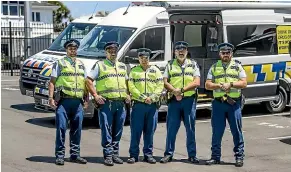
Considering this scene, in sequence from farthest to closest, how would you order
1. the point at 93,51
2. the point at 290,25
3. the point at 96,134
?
1. the point at 290,25
2. the point at 93,51
3. the point at 96,134

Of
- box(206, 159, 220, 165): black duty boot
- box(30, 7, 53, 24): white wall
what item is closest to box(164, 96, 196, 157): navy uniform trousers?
box(206, 159, 220, 165): black duty boot

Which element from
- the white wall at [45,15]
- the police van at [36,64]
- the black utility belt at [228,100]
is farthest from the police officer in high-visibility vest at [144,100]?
the white wall at [45,15]

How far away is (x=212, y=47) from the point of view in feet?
47.8

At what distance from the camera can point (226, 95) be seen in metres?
9.37

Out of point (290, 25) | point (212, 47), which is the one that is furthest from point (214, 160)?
point (290, 25)

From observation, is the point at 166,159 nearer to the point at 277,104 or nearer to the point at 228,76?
the point at 228,76

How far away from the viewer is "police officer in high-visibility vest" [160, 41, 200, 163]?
9.50 metres

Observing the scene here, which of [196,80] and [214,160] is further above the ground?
[196,80]

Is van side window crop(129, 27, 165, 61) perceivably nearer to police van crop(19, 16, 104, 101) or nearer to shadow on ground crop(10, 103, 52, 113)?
police van crop(19, 16, 104, 101)

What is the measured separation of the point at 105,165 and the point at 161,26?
4800 mm

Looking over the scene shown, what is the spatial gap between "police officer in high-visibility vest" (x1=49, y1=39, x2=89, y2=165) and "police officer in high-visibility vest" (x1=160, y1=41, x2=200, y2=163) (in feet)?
4.42

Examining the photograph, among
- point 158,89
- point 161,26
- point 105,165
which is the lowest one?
point 105,165

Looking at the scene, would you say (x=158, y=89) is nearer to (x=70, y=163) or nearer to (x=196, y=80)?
(x=196, y=80)

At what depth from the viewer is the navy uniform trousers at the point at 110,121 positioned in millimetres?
9266
